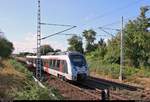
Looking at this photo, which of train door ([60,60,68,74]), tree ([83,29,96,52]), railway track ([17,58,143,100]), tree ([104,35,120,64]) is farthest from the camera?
tree ([83,29,96,52])

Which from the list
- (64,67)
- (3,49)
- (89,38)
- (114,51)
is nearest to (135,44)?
(114,51)

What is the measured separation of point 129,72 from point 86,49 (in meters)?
63.0

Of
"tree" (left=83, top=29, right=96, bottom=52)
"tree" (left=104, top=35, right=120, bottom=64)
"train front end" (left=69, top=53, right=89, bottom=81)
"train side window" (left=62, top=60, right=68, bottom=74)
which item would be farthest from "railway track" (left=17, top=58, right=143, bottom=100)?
"tree" (left=83, top=29, right=96, bottom=52)

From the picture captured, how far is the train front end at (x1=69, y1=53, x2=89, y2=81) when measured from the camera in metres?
33.6

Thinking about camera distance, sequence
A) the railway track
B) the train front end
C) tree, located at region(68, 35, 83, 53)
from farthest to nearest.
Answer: tree, located at region(68, 35, 83, 53), the train front end, the railway track

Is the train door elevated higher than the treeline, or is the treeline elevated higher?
the treeline

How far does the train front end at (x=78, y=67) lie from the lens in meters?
33.6

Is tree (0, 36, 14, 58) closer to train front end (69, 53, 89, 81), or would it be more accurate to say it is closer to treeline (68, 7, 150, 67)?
treeline (68, 7, 150, 67)

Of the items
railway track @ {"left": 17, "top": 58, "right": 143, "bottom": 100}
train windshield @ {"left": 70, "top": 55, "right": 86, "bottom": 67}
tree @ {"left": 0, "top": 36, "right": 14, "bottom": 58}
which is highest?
tree @ {"left": 0, "top": 36, "right": 14, "bottom": 58}

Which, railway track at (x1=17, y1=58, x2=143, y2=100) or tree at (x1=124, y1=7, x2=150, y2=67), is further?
tree at (x1=124, y1=7, x2=150, y2=67)

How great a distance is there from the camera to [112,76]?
155ft

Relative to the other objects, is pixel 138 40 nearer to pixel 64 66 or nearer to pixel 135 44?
pixel 135 44

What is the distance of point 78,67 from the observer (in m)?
33.9

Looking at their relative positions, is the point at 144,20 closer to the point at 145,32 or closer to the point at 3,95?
the point at 145,32
